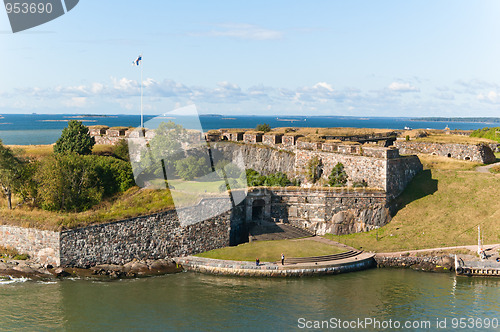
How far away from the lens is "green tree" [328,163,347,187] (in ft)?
152

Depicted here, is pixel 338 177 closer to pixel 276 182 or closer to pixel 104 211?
pixel 276 182

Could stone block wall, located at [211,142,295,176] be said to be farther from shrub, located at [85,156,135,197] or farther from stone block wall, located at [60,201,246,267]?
stone block wall, located at [60,201,246,267]

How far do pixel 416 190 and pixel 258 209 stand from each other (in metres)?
14.5

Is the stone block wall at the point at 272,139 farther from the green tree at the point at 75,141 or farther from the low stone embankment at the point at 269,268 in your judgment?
the low stone embankment at the point at 269,268

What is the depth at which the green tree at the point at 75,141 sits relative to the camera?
47344 millimetres

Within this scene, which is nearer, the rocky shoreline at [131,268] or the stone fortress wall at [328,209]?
the rocky shoreline at [131,268]

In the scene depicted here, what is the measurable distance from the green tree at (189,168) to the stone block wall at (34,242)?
12310 millimetres

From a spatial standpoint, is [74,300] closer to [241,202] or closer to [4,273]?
[4,273]

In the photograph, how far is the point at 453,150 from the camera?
175 feet

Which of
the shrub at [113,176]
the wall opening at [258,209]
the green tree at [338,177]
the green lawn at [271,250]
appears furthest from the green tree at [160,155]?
the green tree at [338,177]

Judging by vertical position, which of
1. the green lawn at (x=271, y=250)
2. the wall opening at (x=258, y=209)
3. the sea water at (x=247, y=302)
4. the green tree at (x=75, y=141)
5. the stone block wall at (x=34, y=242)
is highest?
the green tree at (x=75, y=141)

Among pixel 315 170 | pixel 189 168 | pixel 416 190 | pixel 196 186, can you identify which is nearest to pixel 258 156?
pixel 315 170

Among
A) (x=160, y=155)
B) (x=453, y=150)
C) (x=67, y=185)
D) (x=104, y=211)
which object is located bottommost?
(x=104, y=211)

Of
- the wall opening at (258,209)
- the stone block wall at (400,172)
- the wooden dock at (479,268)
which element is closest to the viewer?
the wooden dock at (479,268)
